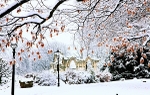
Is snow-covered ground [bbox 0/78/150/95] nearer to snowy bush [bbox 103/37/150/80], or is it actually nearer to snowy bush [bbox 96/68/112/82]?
snowy bush [bbox 96/68/112/82]

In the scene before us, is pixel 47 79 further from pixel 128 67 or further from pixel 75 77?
pixel 128 67

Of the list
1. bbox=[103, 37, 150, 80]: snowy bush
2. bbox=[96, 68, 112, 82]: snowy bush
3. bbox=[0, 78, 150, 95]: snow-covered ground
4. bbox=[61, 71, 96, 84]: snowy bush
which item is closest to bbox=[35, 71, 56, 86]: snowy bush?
bbox=[61, 71, 96, 84]: snowy bush

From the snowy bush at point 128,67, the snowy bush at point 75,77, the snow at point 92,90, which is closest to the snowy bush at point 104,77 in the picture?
the snowy bush at point 128,67

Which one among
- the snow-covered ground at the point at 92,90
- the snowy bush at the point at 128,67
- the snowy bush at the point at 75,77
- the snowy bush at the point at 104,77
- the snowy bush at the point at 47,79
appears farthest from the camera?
the snowy bush at the point at 128,67

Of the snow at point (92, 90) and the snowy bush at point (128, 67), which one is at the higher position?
the snowy bush at point (128, 67)

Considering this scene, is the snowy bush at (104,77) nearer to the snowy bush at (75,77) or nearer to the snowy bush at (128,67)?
the snowy bush at (128,67)

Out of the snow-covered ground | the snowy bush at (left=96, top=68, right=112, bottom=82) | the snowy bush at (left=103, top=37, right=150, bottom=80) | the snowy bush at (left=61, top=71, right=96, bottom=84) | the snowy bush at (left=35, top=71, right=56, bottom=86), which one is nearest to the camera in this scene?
the snow-covered ground

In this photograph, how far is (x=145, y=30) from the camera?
9.46m

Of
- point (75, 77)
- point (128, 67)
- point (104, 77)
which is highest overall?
point (128, 67)

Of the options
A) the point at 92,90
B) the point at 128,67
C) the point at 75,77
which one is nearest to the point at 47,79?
the point at 75,77

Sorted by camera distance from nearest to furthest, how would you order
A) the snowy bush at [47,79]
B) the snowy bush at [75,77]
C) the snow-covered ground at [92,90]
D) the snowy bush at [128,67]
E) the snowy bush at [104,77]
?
the snow-covered ground at [92,90] < the snowy bush at [47,79] < the snowy bush at [75,77] < the snowy bush at [104,77] < the snowy bush at [128,67]

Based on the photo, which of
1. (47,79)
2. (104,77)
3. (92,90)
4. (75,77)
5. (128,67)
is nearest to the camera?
(92,90)

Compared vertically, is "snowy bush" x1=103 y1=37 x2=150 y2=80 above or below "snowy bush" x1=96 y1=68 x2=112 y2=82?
above

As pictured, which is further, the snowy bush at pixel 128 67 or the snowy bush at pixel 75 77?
the snowy bush at pixel 128 67
